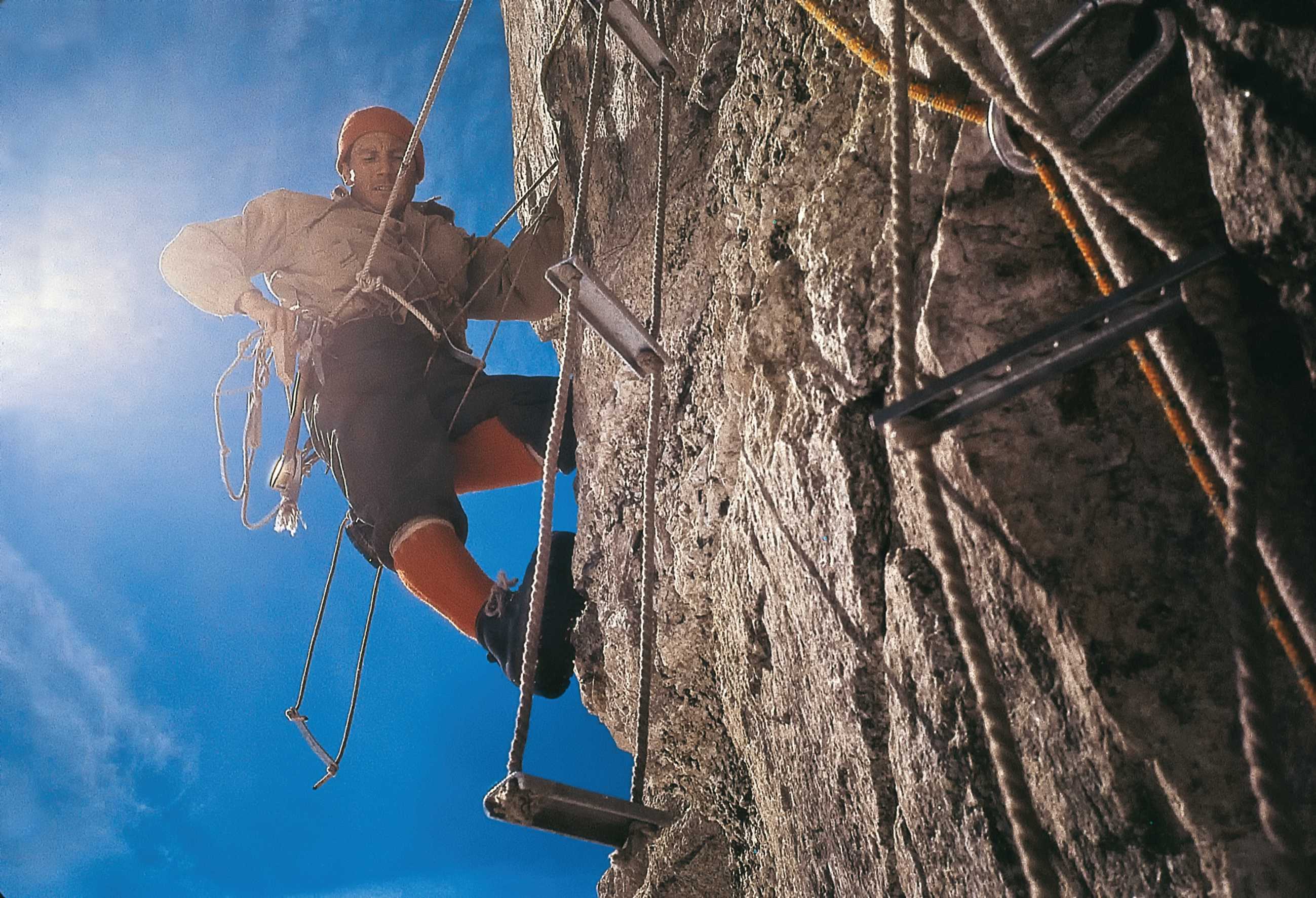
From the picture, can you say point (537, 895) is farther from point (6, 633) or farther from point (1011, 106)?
point (1011, 106)

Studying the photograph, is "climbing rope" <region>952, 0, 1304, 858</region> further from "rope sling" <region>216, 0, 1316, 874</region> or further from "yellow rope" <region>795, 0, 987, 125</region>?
"yellow rope" <region>795, 0, 987, 125</region>

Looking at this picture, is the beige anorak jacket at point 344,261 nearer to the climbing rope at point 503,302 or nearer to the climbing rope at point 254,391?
the climbing rope at point 503,302

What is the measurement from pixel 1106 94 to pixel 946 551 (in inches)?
21.6

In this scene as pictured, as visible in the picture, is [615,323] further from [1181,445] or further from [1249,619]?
[1249,619]

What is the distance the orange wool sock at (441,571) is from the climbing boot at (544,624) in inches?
1.6

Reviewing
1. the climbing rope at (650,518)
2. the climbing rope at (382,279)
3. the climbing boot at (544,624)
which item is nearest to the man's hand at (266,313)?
the climbing rope at (382,279)

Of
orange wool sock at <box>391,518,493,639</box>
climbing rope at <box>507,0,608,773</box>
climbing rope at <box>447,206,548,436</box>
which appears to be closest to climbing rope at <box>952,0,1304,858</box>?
climbing rope at <box>507,0,608,773</box>

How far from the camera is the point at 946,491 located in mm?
968

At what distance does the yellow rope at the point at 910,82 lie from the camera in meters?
0.99

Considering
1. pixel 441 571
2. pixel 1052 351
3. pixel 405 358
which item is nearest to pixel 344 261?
pixel 405 358

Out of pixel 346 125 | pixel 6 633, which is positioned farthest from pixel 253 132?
pixel 6 633

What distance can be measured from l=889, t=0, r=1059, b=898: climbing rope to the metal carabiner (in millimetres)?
136

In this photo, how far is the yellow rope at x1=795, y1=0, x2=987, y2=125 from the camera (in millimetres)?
993

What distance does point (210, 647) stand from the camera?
14.8 meters
